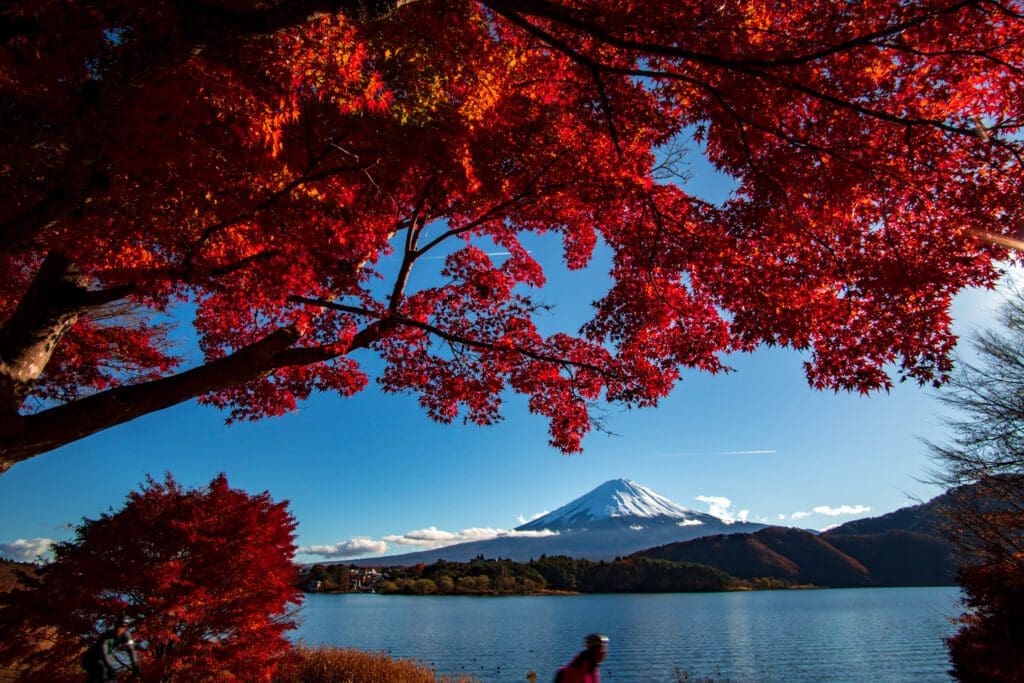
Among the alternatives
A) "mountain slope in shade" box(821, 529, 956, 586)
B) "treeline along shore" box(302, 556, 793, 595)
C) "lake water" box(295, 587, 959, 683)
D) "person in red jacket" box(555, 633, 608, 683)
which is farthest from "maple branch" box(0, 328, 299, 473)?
"mountain slope in shade" box(821, 529, 956, 586)

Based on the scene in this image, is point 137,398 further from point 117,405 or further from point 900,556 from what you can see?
point 900,556

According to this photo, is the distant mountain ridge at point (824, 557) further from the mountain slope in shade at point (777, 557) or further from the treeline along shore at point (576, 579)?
the treeline along shore at point (576, 579)

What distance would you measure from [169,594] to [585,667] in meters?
7.63

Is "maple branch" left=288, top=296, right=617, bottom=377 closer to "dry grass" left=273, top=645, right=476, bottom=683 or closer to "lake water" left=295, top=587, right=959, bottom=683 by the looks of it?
"lake water" left=295, top=587, right=959, bottom=683

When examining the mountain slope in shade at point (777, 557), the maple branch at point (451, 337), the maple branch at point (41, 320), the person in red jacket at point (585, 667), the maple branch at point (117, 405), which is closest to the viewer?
the person in red jacket at point (585, 667)

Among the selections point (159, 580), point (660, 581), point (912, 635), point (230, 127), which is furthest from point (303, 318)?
point (660, 581)

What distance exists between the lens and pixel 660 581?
143000 mm

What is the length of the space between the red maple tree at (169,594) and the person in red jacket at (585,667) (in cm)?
679

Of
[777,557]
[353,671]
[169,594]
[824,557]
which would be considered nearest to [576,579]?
[777,557]

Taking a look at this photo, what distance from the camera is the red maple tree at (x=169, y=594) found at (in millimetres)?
9039

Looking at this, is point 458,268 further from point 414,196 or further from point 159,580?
point 159,580

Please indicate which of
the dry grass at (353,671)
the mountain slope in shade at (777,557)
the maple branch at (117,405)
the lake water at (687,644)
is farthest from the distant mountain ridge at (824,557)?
the maple branch at (117,405)

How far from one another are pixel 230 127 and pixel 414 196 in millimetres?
3139

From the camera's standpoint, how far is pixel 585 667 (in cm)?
582
